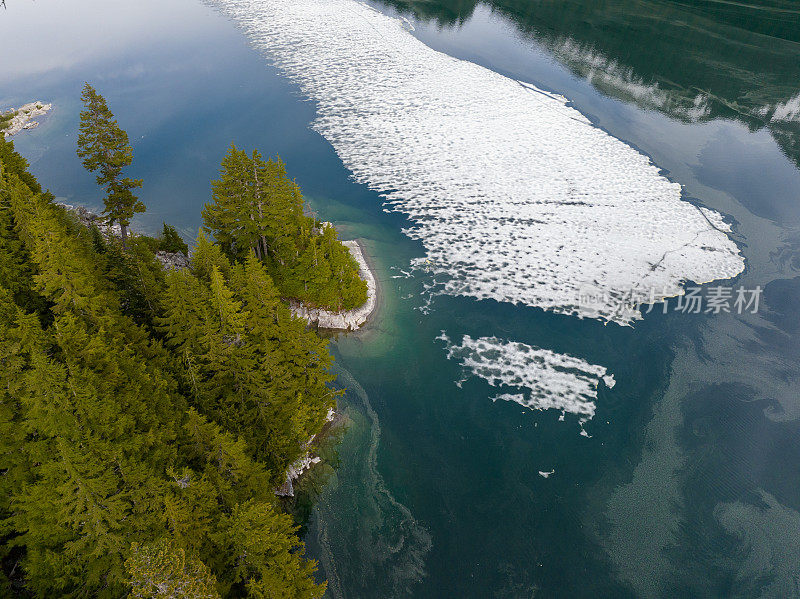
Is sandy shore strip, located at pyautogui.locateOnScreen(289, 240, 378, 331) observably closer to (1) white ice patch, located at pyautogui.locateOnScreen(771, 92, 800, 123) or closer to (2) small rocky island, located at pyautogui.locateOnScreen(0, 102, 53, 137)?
(2) small rocky island, located at pyautogui.locateOnScreen(0, 102, 53, 137)

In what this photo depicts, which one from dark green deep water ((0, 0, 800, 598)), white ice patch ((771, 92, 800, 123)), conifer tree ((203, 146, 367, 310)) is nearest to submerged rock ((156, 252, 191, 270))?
conifer tree ((203, 146, 367, 310))

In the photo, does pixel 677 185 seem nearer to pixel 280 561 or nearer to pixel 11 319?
pixel 280 561

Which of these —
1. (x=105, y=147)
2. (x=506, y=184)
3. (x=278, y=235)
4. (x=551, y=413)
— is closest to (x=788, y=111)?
(x=506, y=184)

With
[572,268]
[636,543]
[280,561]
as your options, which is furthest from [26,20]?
[636,543]

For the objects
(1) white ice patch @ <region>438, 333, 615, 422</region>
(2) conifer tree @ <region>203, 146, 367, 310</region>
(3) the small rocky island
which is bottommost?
(3) the small rocky island

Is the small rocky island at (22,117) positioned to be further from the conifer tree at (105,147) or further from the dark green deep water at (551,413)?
the conifer tree at (105,147)

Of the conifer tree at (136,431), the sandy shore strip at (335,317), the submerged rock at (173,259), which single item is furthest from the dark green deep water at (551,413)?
the submerged rock at (173,259)
